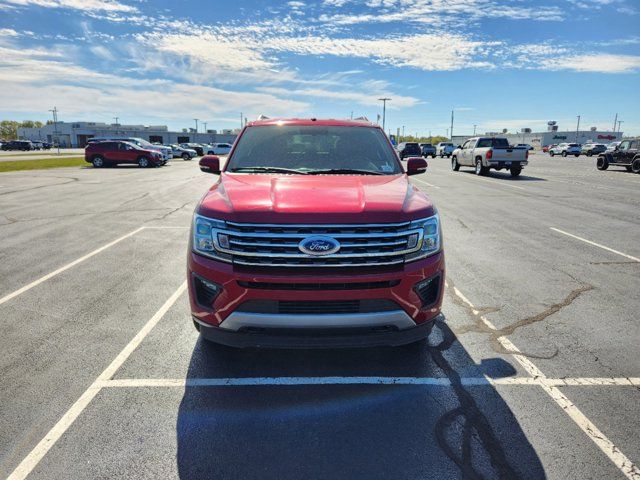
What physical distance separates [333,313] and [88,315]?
293 centimetres

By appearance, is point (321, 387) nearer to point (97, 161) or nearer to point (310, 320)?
point (310, 320)

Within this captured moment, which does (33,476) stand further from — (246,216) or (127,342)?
(246,216)

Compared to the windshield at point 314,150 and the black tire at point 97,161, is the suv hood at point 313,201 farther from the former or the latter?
the black tire at point 97,161

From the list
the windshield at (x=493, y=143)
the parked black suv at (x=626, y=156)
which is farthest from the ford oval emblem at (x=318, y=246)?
the parked black suv at (x=626, y=156)

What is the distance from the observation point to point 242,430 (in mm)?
2691

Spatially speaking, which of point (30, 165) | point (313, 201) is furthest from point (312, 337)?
point (30, 165)

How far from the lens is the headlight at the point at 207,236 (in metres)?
3.00

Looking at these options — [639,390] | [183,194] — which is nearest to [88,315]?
[639,390]

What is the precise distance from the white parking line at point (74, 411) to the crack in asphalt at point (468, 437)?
2313mm

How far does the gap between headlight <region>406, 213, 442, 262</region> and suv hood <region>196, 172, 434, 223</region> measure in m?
0.06

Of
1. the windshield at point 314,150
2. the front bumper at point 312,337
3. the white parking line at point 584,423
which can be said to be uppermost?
the windshield at point 314,150

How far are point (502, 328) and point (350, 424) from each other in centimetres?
215

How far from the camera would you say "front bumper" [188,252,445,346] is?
283 centimetres

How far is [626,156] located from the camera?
85.7 feet
